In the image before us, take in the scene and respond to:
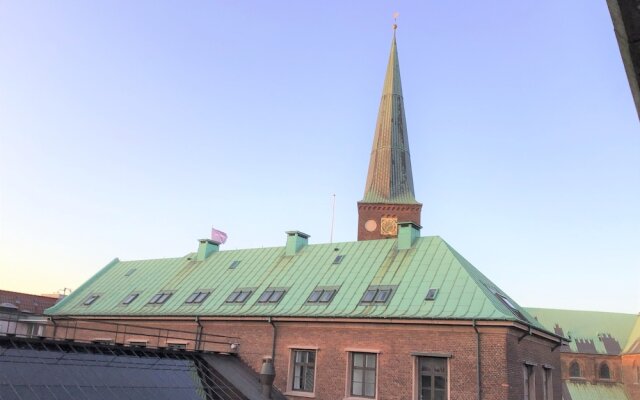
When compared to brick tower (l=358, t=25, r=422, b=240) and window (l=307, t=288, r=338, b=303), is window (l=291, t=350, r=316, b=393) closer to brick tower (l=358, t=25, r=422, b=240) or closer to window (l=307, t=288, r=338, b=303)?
window (l=307, t=288, r=338, b=303)

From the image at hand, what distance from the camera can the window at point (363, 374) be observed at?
23547 millimetres

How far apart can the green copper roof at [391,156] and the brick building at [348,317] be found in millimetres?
18052

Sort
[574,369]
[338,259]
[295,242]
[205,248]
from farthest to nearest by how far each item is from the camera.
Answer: [574,369]
[205,248]
[295,242]
[338,259]

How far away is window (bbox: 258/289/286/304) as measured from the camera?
2815 centimetres

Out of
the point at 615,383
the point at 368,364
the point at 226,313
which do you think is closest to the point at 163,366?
the point at 226,313

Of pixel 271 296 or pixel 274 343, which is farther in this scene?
pixel 271 296

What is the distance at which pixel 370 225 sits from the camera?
162 feet

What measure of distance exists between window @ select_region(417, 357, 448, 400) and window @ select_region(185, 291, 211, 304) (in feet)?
42.8

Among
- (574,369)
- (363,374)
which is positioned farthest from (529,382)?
(574,369)

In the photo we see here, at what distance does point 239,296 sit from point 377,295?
786 cm

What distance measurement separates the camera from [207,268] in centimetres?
3450

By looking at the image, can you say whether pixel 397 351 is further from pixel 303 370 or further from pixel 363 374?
pixel 303 370

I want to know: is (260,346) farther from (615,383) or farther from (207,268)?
(615,383)

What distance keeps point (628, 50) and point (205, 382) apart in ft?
75.7
